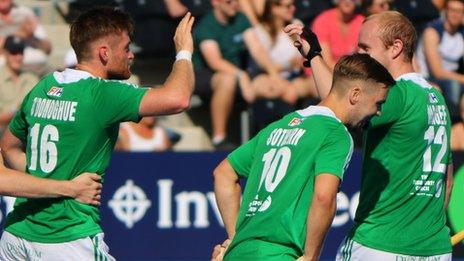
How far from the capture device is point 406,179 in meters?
6.78

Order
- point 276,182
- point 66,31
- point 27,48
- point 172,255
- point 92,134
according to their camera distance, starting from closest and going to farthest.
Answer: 1. point 276,182
2. point 92,134
3. point 172,255
4. point 27,48
5. point 66,31

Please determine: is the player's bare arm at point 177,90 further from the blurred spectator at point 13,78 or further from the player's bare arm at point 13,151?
the blurred spectator at point 13,78

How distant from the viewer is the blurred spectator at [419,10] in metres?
13.8

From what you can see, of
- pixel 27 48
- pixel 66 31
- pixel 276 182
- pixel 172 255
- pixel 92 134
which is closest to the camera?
pixel 276 182

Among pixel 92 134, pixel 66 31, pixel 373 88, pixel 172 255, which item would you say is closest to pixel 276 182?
pixel 373 88

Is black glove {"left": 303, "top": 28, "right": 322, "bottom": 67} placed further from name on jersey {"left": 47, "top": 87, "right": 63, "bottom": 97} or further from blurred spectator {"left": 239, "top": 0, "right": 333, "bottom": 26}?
blurred spectator {"left": 239, "top": 0, "right": 333, "bottom": 26}

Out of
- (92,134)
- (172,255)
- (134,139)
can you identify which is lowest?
(172,255)

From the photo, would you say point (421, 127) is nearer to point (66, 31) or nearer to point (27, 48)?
point (27, 48)

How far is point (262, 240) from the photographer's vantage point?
5.81 metres

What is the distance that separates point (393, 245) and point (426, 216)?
0.85 ft

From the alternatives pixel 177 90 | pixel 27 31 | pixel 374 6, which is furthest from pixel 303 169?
pixel 374 6

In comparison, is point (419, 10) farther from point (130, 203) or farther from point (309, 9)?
point (130, 203)

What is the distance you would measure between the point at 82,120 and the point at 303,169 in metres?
1.38

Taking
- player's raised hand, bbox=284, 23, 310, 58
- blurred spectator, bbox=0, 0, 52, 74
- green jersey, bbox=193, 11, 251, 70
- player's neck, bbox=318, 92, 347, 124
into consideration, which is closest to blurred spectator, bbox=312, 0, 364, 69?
green jersey, bbox=193, 11, 251, 70
